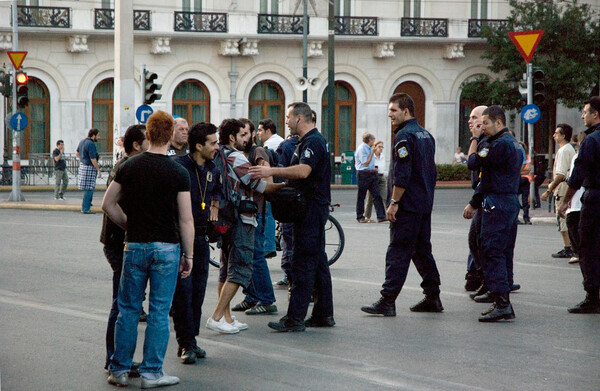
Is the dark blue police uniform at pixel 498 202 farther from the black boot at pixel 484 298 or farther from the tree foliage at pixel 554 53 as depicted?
the tree foliage at pixel 554 53

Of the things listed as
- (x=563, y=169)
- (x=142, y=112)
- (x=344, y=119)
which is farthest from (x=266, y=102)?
(x=563, y=169)

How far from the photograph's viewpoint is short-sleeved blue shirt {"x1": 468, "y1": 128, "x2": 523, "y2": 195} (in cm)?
865

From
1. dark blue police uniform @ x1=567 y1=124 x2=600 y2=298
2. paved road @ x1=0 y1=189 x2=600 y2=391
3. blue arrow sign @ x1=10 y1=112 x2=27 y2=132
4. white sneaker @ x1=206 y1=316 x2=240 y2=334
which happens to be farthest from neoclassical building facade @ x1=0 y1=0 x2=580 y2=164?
white sneaker @ x1=206 y1=316 x2=240 y2=334

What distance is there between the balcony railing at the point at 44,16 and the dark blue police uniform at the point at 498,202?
27.3 m

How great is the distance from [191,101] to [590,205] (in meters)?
28.2

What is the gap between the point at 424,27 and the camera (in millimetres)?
37625

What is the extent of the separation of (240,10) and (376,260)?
2490 cm

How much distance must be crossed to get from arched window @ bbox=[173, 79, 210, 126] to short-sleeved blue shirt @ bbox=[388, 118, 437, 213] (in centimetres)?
2775

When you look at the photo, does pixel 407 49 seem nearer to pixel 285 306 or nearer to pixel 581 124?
pixel 581 124

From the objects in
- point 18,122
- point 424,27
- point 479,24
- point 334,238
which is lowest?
point 334,238

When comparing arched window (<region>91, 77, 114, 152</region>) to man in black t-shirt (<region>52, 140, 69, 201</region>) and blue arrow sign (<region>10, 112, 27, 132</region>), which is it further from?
blue arrow sign (<region>10, 112, 27, 132</region>)

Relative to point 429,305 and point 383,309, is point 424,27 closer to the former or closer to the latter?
point 429,305

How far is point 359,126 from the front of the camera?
37.5 metres

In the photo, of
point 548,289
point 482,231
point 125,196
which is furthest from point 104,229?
point 548,289
